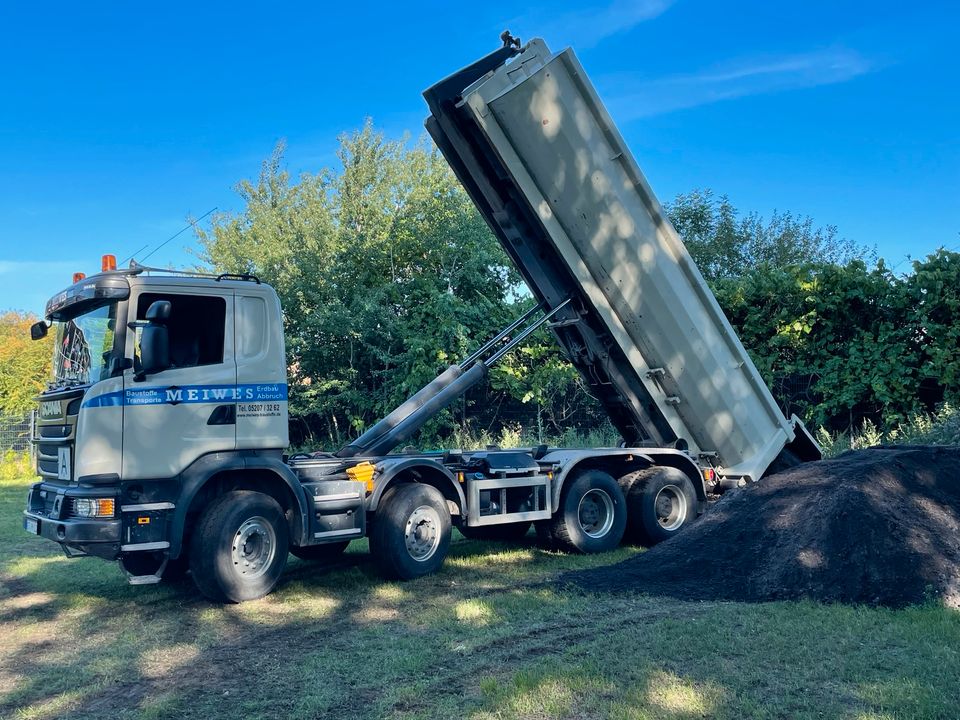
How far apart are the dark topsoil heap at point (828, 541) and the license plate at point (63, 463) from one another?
4.56 meters

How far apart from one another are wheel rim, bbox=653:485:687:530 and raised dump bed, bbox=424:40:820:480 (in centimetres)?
56

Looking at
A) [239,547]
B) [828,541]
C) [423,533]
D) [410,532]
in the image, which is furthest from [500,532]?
[828,541]

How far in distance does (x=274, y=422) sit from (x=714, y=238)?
926 inches

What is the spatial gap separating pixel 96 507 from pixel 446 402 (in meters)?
3.91

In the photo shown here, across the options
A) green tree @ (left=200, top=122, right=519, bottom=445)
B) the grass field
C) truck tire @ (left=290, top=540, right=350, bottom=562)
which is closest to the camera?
the grass field

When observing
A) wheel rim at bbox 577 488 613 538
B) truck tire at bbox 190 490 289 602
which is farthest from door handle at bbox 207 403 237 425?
wheel rim at bbox 577 488 613 538

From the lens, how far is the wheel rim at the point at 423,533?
8.09m

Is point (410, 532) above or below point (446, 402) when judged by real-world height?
below

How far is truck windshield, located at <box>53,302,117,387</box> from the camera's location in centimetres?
692

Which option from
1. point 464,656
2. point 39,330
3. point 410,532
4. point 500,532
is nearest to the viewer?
point 464,656

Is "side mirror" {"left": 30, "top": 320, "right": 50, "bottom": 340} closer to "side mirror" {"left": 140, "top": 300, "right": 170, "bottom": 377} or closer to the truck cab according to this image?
the truck cab

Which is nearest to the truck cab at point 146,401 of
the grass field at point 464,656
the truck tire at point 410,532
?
the grass field at point 464,656

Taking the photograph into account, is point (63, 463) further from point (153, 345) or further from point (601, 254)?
point (601, 254)

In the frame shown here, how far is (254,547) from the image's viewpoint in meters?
7.23
